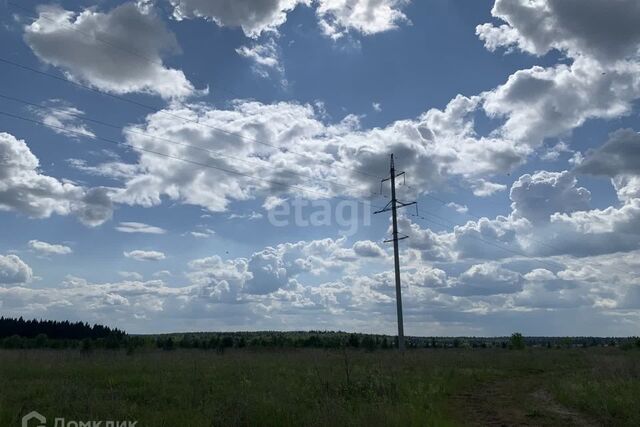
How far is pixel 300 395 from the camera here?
1504 cm

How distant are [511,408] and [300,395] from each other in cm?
620

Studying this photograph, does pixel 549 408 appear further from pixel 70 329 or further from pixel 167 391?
pixel 70 329

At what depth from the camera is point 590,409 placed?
1484cm

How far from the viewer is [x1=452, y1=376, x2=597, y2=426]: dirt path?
44.9 ft

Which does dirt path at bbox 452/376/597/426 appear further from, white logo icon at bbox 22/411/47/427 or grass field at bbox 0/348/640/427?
white logo icon at bbox 22/411/47/427

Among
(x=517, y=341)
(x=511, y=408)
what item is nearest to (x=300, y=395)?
(x=511, y=408)

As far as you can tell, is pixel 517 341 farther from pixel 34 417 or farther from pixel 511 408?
pixel 34 417

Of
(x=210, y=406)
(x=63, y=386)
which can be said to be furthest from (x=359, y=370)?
(x=63, y=386)

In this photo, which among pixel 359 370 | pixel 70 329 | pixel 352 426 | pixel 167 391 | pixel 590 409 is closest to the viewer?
pixel 352 426

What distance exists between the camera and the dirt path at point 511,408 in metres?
13.7

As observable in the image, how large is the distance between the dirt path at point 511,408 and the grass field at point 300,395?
0.03 metres

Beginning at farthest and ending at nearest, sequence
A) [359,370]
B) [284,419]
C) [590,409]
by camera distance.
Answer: [359,370], [590,409], [284,419]

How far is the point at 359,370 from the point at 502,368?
35.6 feet

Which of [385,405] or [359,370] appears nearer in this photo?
[385,405]
